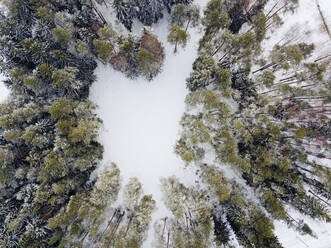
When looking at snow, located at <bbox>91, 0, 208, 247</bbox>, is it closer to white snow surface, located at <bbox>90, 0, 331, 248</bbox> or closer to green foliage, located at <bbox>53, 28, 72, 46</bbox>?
white snow surface, located at <bbox>90, 0, 331, 248</bbox>

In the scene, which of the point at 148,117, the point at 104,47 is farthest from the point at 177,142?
the point at 104,47

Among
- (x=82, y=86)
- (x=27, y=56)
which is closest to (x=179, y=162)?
(x=82, y=86)

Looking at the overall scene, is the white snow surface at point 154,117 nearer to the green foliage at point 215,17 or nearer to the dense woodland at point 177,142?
the dense woodland at point 177,142

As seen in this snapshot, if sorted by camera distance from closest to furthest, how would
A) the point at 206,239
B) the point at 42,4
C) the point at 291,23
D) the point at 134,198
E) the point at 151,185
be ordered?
the point at 206,239, the point at 134,198, the point at 42,4, the point at 151,185, the point at 291,23

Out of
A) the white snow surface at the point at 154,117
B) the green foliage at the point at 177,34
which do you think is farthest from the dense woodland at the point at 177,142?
the white snow surface at the point at 154,117

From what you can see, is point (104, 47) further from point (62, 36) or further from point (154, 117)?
point (154, 117)

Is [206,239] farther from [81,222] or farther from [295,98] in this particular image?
[295,98]
